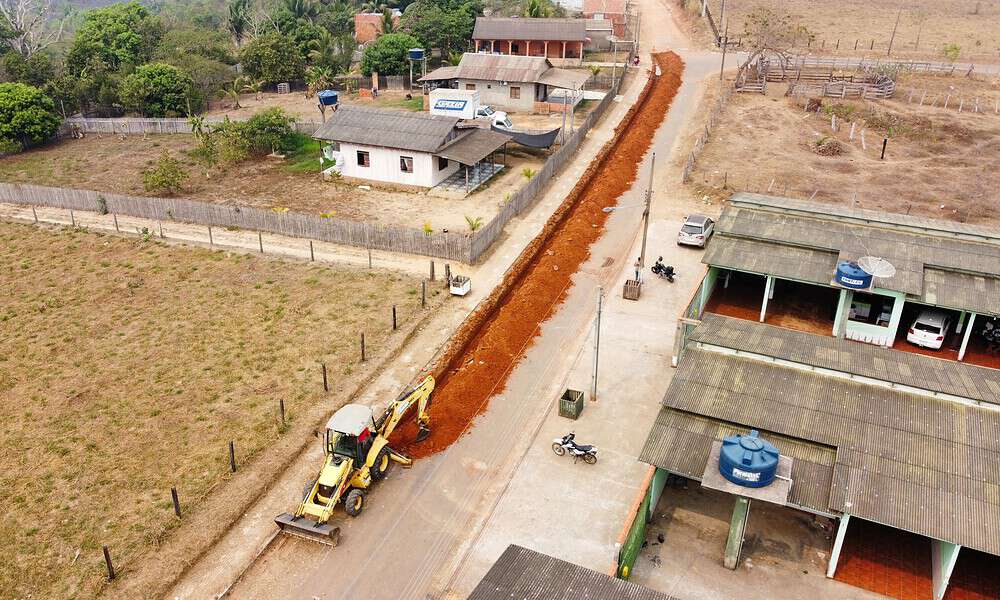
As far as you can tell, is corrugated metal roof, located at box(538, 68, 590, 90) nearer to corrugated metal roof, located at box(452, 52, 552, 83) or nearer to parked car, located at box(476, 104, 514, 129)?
corrugated metal roof, located at box(452, 52, 552, 83)

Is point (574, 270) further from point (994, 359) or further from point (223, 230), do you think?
point (223, 230)

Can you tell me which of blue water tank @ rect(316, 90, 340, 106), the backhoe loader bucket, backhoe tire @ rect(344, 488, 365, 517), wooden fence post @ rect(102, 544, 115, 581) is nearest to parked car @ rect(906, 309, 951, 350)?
backhoe tire @ rect(344, 488, 365, 517)

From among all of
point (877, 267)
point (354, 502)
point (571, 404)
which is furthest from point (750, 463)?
point (877, 267)

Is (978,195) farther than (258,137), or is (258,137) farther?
(258,137)

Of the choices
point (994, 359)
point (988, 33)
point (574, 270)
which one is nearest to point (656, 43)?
point (988, 33)

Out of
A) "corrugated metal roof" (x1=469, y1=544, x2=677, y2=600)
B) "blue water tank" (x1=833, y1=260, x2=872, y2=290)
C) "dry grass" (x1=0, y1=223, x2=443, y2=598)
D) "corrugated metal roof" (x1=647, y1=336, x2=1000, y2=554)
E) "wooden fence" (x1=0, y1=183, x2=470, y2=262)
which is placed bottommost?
"dry grass" (x1=0, y1=223, x2=443, y2=598)

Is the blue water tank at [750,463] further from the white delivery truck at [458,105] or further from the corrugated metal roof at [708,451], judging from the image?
the white delivery truck at [458,105]

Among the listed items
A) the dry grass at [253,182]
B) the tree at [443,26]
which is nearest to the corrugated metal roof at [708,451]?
the dry grass at [253,182]
